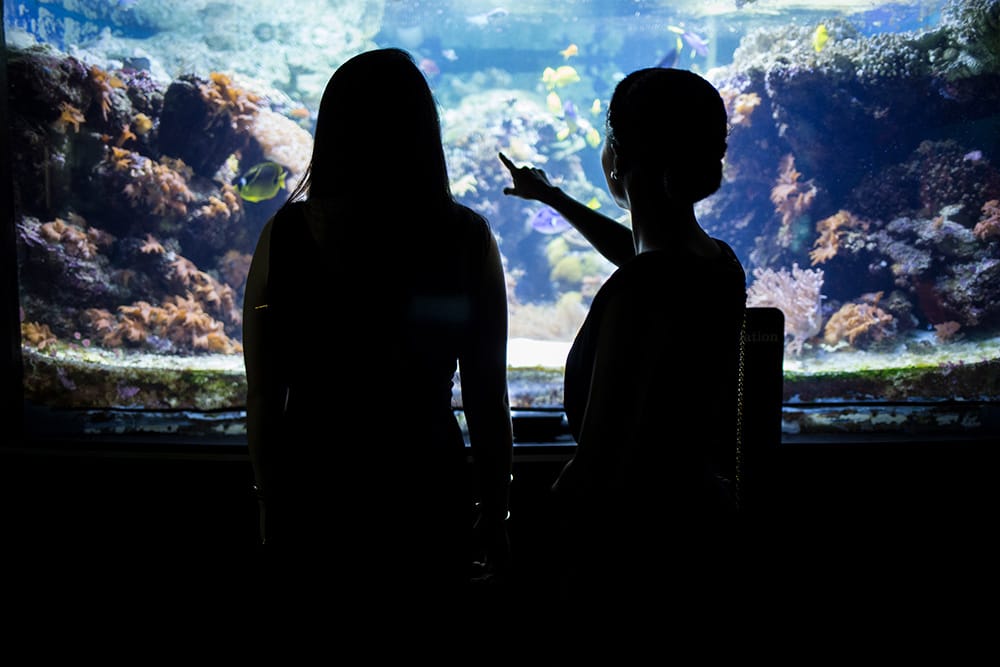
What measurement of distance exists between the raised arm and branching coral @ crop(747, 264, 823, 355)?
352 cm

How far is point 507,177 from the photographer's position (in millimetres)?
6082

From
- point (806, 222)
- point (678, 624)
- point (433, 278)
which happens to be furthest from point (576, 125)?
point (678, 624)

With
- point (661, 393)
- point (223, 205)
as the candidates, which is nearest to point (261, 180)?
point (223, 205)

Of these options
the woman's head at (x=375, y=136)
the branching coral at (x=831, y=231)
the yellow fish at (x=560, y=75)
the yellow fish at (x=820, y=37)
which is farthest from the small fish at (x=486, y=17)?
the woman's head at (x=375, y=136)

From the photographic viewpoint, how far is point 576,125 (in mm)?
6000

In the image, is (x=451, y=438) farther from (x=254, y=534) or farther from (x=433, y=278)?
(x=254, y=534)

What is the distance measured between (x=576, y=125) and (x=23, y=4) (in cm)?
432

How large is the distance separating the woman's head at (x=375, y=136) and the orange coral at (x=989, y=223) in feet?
15.9

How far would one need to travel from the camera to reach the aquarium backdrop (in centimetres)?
352

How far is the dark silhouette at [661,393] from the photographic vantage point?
0.96 metres

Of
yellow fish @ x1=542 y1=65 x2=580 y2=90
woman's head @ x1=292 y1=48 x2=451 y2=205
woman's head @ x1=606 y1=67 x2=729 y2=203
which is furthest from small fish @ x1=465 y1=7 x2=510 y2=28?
woman's head @ x1=606 y1=67 x2=729 y2=203

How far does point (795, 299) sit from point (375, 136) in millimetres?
4283

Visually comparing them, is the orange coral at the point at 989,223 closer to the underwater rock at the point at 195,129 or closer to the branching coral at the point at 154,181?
the underwater rock at the point at 195,129

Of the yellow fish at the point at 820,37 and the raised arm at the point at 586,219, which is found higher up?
the yellow fish at the point at 820,37
